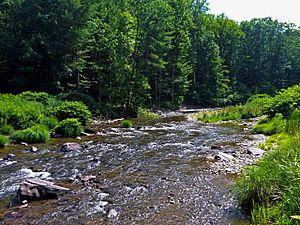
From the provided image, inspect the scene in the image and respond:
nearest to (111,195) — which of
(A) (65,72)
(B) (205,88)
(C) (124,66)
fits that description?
(A) (65,72)

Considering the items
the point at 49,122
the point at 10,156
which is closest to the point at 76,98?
the point at 49,122

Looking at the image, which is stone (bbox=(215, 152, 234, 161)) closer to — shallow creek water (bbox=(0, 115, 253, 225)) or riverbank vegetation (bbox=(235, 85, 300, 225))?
shallow creek water (bbox=(0, 115, 253, 225))

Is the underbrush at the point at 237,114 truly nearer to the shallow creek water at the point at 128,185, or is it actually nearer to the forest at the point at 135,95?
the forest at the point at 135,95

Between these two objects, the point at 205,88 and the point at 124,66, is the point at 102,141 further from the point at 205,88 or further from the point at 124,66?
the point at 205,88

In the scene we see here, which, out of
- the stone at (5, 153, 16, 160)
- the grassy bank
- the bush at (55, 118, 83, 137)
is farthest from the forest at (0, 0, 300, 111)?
the grassy bank

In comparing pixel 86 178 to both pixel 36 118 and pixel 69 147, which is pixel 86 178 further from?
pixel 36 118

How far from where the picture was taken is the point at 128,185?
9.12 m

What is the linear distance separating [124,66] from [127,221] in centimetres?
2751

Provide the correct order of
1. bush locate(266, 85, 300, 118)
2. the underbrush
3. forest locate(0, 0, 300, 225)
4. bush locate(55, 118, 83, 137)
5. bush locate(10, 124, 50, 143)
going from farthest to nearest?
the underbrush
bush locate(266, 85, 300, 118)
bush locate(55, 118, 83, 137)
bush locate(10, 124, 50, 143)
forest locate(0, 0, 300, 225)

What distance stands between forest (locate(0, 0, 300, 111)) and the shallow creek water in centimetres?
1626

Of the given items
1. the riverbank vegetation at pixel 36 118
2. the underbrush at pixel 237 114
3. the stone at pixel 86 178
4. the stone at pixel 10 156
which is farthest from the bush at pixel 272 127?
the stone at pixel 10 156

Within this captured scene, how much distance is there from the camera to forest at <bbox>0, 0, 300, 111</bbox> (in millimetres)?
29891

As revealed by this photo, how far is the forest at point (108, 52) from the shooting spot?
29891mm

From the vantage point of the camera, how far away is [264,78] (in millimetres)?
68438
